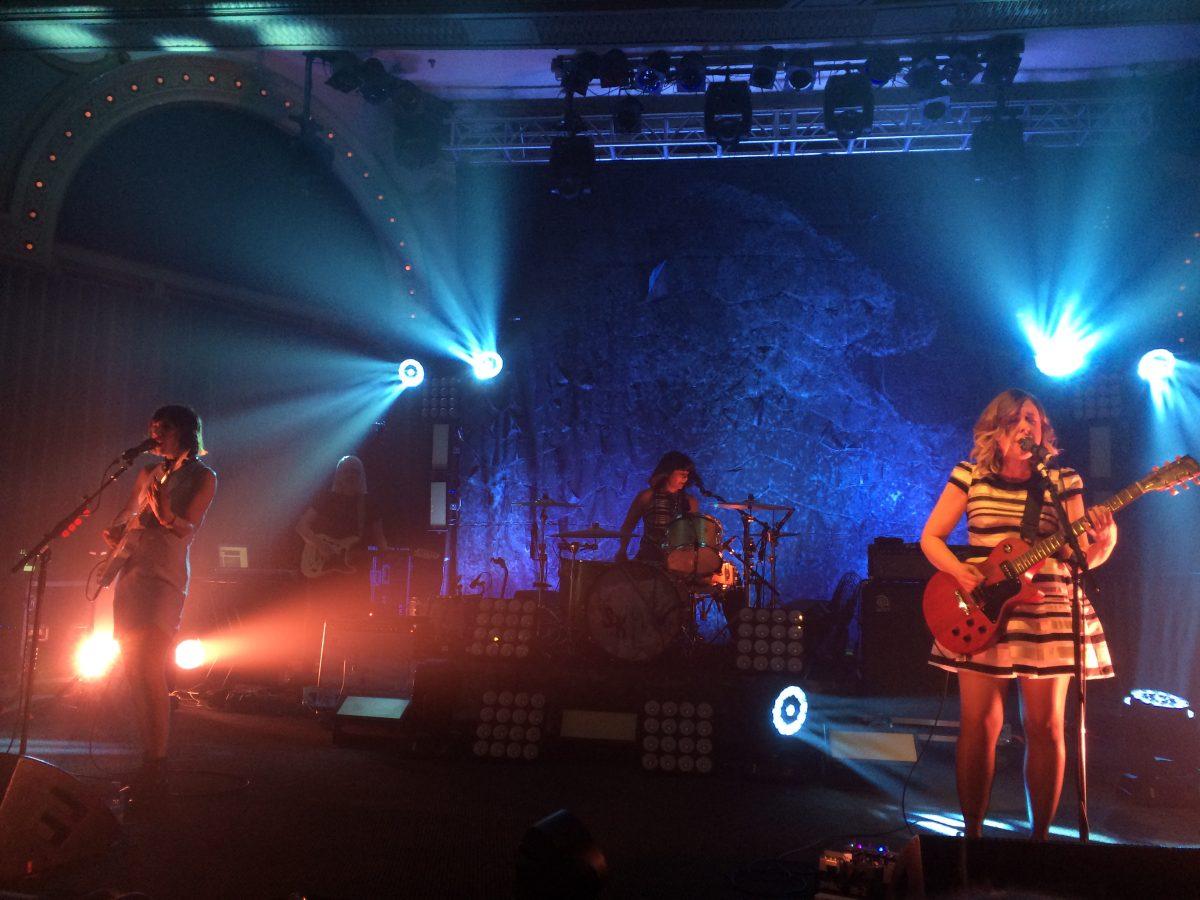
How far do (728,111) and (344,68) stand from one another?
365 centimetres

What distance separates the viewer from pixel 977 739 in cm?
357

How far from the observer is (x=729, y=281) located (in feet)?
33.4

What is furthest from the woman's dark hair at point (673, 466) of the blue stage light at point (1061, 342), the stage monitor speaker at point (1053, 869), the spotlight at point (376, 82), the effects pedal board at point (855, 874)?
the stage monitor speaker at point (1053, 869)

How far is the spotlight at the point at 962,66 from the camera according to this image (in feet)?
24.0

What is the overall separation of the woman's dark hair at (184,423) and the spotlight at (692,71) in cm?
512

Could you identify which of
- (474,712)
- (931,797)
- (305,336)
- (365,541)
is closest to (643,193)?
(305,336)

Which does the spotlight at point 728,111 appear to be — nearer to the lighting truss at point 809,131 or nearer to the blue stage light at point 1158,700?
the lighting truss at point 809,131

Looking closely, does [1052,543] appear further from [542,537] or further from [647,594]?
[542,537]

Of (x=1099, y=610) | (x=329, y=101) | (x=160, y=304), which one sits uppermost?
(x=329, y=101)

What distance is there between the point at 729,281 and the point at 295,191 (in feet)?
16.4

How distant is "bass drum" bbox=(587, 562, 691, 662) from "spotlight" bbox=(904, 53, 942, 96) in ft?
16.4

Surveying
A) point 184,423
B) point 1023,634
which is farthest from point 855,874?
point 184,423

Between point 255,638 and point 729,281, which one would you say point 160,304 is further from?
point 729,281

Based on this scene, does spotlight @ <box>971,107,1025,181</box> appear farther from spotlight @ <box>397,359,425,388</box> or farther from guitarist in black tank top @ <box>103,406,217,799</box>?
guitarist in black tank top @ <box>103,406,217,799</box>
